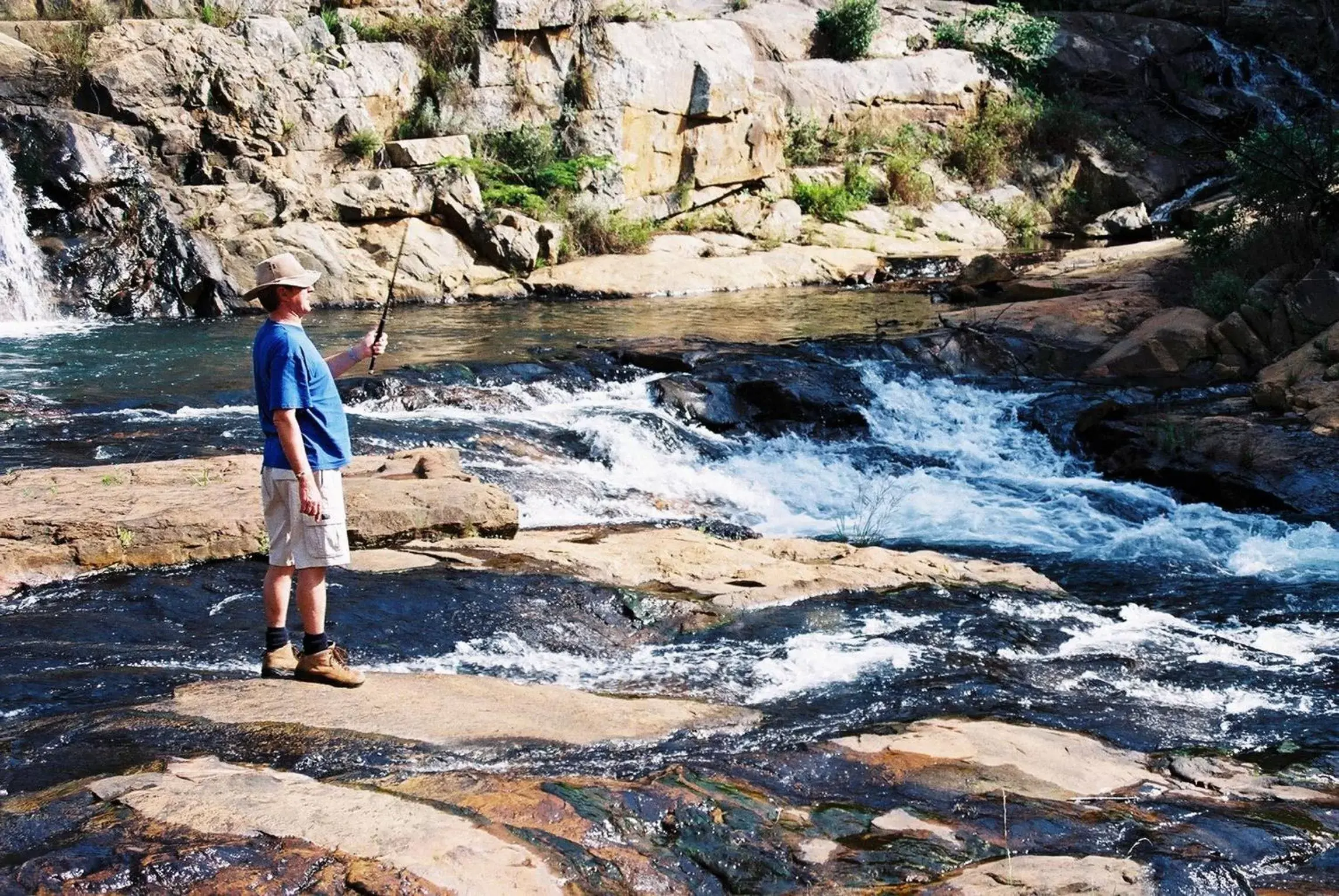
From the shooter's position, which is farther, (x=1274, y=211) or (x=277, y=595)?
(x=1274, y=211)

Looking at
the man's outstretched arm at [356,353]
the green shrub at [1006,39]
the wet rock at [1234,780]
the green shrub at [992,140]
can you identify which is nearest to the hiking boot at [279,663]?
the man's outstretched arm at [356,353]

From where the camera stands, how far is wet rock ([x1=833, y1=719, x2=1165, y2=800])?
4176mm

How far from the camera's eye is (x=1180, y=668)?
234 inches

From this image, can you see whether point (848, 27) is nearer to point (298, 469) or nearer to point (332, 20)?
point (332, 20)

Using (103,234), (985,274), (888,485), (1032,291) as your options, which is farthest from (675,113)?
(888,485)

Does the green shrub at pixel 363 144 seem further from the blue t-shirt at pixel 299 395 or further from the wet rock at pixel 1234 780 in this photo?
the wet rock at pixel 1234 780

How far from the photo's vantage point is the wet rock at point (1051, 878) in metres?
3.29

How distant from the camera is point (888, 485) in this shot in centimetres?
1033

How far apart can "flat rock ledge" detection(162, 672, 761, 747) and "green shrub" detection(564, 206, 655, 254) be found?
1525 cm

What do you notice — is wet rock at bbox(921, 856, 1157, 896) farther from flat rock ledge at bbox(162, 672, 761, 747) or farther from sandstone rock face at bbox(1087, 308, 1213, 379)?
sandstone rock face at bbox(1087, 308, 1213, 379)

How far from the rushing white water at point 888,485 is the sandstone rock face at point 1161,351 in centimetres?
143

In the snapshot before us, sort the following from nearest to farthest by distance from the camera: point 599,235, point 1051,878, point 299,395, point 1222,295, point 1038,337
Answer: point 1051,878, point 299,395, point 1222,295, point 1038,337, point 599,235

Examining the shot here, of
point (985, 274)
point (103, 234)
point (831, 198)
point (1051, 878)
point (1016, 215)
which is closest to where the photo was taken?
point (1051, 878)

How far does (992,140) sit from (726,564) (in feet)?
66.1
